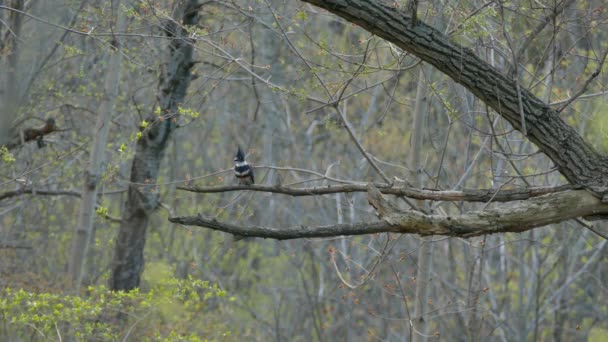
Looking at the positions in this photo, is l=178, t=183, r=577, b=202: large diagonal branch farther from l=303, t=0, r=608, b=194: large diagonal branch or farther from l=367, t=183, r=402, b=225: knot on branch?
l=367, t=183, r=402, b=225: knot on branch

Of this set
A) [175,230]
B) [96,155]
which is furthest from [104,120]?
[175,230]

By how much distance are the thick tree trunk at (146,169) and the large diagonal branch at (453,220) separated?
483cm

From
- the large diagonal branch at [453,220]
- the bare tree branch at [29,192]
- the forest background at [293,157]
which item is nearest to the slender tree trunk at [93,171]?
the forest background at [293,157]

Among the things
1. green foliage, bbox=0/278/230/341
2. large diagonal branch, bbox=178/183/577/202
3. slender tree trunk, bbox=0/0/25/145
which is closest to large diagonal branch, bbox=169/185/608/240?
large diagonal branch, bbox=178/183/577/202

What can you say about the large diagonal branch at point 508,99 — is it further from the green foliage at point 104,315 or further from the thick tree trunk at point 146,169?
the thick tree trunk at point 146,169

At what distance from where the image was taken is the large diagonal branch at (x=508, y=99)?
4.88m

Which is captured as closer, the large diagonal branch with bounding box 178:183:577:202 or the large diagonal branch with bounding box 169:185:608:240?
the large diagonal branch with bounding box 169:185:608:240

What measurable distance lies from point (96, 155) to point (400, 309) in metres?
8.68

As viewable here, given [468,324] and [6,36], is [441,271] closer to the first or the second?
[468,324]

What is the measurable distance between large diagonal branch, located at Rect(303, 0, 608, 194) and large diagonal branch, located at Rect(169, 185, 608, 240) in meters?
0.17

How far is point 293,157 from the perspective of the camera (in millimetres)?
18203

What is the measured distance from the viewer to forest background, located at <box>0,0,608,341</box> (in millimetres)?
5012

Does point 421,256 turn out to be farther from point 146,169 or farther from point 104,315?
point 146,169

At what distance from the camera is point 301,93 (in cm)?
648
